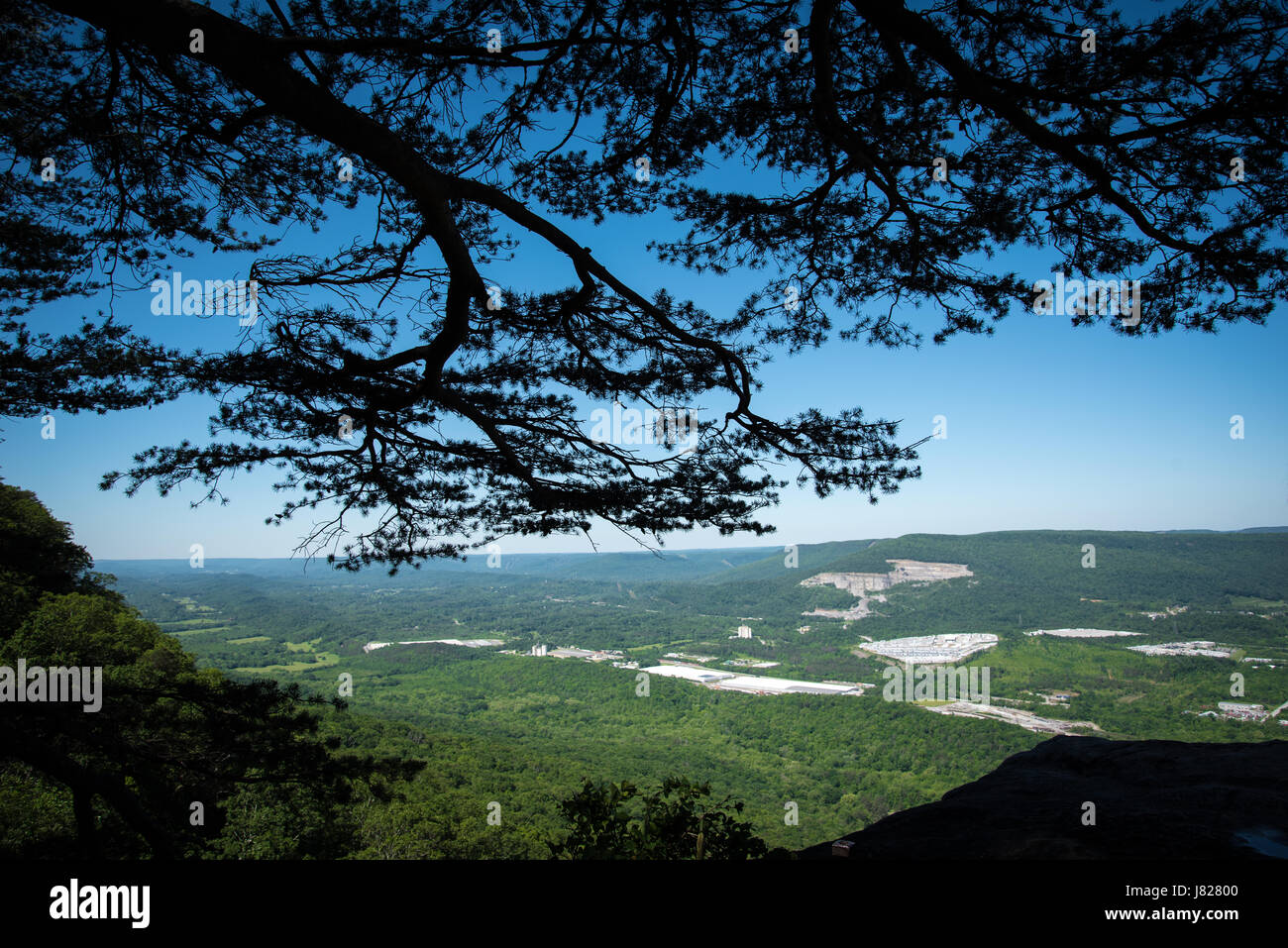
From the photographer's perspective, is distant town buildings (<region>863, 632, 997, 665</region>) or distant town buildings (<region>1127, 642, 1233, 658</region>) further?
distant town buildings (<region>863, 632, 997, 665</region>)

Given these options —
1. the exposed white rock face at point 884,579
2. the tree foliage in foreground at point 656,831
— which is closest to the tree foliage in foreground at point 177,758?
the tree foliage in foreground at point 656,831

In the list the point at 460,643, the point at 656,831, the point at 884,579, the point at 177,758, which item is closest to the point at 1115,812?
the point at 656,831

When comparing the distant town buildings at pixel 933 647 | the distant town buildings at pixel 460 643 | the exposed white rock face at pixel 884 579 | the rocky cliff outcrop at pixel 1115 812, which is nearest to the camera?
the rocky cliff outcrop at pixel 1115 812

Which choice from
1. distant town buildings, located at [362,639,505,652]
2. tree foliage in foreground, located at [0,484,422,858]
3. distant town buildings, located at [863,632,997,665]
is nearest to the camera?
tree foliage in foreground, located at [0,484,422,858]

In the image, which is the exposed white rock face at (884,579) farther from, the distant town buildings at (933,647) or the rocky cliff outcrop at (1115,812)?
the rocky cliff outcrop at (1115,812)

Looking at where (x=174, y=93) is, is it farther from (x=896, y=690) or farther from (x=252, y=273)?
(x=896, y=690)

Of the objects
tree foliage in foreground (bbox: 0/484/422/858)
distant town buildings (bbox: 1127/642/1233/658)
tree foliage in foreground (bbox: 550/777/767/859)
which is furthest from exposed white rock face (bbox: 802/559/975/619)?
tree foliage in foreground (bbox: 0/484/422/858)

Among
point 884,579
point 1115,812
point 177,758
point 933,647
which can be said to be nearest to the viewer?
point 1115,812

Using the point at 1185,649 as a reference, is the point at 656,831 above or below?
above

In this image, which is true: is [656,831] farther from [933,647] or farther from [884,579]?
[884,579]

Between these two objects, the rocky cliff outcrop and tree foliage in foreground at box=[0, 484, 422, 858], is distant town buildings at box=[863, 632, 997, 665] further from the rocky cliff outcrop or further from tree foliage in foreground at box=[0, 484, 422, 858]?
tree foliage in foreground at box=[0, 484, 422, 858]

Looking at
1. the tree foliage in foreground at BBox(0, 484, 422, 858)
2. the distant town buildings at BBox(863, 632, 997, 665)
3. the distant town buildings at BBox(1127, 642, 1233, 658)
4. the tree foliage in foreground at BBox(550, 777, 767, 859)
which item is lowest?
the distant town buildings at BBox(863, 632, 997, 665)

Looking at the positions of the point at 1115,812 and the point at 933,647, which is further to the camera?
the point at 933,647
